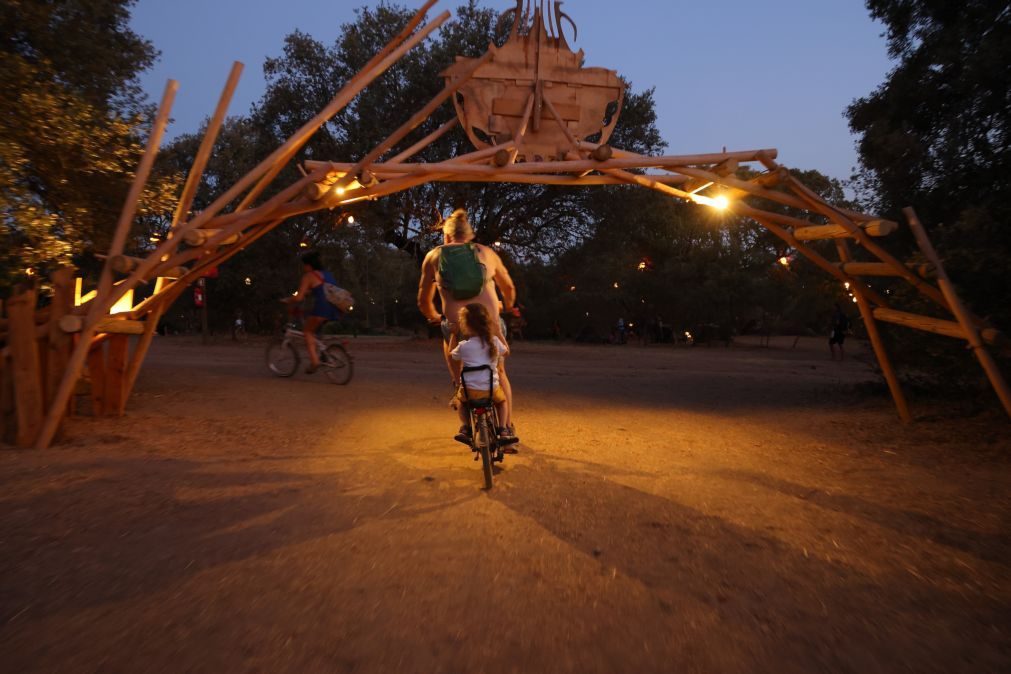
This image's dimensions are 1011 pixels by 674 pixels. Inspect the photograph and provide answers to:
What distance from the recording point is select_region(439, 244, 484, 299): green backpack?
6512 millimetres

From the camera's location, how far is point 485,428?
215 inches

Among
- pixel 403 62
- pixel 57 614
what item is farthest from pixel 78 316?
pixel 403 62

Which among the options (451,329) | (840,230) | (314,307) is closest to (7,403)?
(451,329)

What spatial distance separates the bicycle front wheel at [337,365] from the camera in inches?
470

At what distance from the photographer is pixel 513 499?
5285 mm

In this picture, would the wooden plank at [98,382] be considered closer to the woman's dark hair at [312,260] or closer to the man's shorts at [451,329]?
the man's shorts at [451,329]

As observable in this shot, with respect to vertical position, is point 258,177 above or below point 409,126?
below

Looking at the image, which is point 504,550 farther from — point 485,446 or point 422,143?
point 422,143

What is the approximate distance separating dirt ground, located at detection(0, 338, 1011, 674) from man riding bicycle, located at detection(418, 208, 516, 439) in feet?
3.65

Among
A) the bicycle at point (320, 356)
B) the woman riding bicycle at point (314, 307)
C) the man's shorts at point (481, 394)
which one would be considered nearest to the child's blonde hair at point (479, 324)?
the man's shorts at point (481, 394)

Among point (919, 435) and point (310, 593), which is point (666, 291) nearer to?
point (919, 435)

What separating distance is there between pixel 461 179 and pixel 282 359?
6.38 m

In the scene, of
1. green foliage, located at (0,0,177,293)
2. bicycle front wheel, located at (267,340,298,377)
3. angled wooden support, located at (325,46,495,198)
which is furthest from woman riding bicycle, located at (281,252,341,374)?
angled wooden support, located at (325,46,495,198)

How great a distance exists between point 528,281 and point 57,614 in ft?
129
